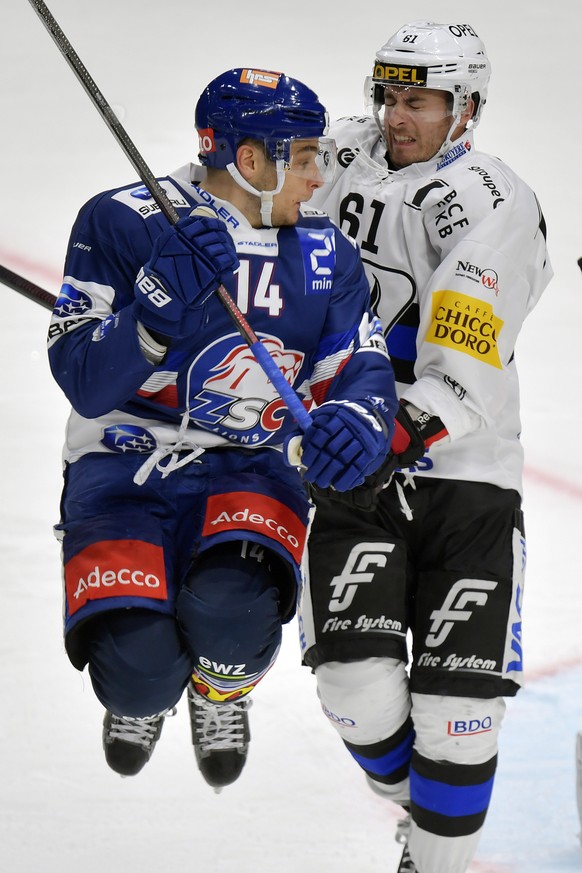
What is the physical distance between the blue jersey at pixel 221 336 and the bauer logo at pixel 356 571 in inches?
12.9

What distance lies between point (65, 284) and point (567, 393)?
2589mm

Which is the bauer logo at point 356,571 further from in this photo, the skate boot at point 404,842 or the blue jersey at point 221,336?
the skate boot at point 404,842

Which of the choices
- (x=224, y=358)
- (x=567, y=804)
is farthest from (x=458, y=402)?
(x=567, y=804)

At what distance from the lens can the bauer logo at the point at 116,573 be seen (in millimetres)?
2387

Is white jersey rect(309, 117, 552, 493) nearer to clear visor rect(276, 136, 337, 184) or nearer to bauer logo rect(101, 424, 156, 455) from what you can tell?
clear visor rect(276, 136, 337, 184)

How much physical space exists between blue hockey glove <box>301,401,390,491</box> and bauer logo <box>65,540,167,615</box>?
0.34 meters

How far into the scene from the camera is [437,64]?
2838mm

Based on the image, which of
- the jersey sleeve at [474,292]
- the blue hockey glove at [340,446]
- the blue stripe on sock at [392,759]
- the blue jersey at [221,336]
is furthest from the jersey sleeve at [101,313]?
the blue stripe on sock at [392,759]

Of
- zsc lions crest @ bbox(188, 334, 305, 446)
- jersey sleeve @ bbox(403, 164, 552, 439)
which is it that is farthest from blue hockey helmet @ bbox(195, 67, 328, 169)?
jersey sleeve @ bbox(403, 164, 552, 439)

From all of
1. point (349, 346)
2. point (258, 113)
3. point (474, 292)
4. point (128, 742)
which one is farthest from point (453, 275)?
point (128, 742)

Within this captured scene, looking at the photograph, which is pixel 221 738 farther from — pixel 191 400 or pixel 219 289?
pixel 219 289

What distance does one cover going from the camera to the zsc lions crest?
8.04 feet

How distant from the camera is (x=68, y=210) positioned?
530 centimetres

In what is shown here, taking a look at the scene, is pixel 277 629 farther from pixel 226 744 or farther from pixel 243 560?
pixel 226 744
